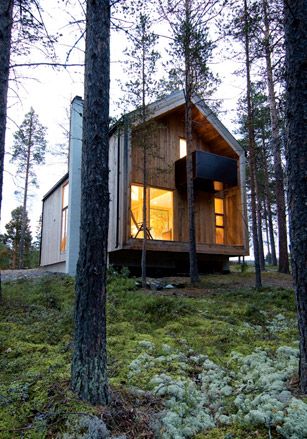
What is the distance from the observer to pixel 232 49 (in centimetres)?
830

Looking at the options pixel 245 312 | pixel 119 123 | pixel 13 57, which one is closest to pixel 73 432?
pixel 245 312

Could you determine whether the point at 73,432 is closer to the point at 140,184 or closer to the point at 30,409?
the point at 30,409

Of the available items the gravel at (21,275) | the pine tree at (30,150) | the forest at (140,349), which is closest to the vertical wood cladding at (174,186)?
the gravel at (21,275)

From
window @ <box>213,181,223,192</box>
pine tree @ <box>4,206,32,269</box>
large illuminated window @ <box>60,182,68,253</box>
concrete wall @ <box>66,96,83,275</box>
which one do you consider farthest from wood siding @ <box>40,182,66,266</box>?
pine tree @ <box>4,206,32,269</box>

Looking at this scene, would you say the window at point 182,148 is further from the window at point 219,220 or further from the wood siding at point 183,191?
the window at point 219,220

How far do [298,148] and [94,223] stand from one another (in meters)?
1.80

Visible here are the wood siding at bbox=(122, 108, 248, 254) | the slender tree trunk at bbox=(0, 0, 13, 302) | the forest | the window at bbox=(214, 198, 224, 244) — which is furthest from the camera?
the window at bbox=(214, 198, 224, 244)

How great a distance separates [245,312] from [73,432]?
4093 millimetres

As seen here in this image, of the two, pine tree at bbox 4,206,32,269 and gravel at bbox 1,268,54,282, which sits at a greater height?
pine tree at bbox 4,206,32,269

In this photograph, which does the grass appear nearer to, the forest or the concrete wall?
the forest

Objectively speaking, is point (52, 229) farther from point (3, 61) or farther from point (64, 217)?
point (3, 61)

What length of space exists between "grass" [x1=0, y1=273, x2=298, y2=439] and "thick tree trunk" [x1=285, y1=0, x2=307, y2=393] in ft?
3.32

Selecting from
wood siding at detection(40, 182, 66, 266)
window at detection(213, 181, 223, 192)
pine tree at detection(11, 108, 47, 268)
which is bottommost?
wood siding at detection(40, 182, 66, 266)

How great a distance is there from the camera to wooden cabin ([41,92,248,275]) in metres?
10.5
